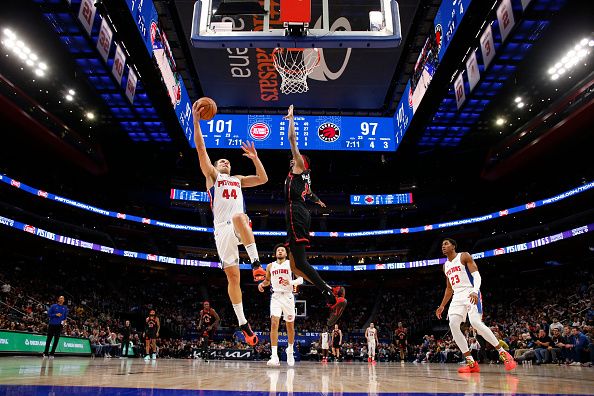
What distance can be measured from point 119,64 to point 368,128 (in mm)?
9738

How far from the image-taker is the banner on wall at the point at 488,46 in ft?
43.5

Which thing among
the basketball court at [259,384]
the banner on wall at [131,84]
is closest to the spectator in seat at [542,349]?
the basketball court at [259,384]

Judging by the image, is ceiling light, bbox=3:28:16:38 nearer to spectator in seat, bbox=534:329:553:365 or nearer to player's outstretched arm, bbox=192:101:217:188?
player's outstretched arm, bbox=192:101:217:188

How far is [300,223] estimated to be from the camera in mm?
5480

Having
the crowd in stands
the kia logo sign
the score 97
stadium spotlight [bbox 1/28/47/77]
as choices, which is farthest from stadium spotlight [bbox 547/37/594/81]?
stadium spotlight [bbox 1/28/47/77]

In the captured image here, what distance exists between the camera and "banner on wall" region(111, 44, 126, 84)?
1463cm

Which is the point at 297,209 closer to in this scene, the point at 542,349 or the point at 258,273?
A: the point at 258,273

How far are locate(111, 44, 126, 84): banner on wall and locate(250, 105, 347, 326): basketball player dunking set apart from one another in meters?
11.3

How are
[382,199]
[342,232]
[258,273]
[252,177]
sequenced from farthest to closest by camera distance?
1. [342,232]
2. [382,199]
3. [252,177]
4. [258,273]

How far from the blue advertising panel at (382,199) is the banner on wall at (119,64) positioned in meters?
21.6

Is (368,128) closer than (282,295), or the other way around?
(282,295)

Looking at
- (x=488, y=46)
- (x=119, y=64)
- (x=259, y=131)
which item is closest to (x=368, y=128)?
(x=259, y=131)

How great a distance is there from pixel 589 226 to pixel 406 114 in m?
12.2

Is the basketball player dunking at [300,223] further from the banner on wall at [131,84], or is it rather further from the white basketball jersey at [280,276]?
the banner on wall at [131,84]
